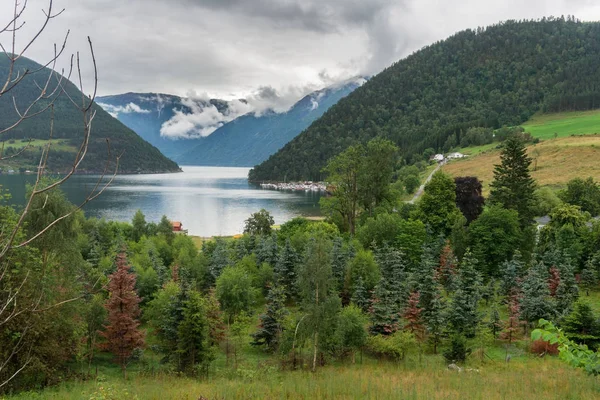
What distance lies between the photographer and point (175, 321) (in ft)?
62.5

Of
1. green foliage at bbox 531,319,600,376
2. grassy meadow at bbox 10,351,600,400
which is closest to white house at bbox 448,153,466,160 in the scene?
grassy meadow at bbox 10,351,600,400

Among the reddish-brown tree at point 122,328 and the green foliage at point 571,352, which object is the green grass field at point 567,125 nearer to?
the reddish-brown tree at point 122,328

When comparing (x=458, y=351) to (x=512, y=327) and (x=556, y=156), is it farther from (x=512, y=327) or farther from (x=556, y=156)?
(x=556, y=156)

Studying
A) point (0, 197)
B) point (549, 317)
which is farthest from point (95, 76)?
point (549, 317)

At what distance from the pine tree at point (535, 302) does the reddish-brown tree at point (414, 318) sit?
5.55 meters

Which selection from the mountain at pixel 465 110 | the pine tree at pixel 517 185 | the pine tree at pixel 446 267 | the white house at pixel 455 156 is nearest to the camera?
the pine tree at pixel 446 267

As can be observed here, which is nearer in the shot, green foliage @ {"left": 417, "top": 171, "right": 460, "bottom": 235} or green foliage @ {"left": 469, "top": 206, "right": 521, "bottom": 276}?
green foliage @ {"left": 469, "top": 206, "right": 521, "bottom": 276}

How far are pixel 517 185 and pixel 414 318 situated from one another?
2336 cm

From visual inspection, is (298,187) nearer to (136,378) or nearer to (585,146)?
(585,146)

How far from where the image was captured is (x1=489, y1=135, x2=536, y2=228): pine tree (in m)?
38.0

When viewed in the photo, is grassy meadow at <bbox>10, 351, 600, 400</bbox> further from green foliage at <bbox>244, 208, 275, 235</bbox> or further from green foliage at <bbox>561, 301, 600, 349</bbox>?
green foliage at <bbox>244, 208, 275, 235</bbox>

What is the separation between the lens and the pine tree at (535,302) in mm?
21266

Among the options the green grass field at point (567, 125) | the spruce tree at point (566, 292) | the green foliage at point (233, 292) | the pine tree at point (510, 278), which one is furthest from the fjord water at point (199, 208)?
the green grass field at point (567, 125)

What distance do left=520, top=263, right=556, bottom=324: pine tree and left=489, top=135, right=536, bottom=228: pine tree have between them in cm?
1640
